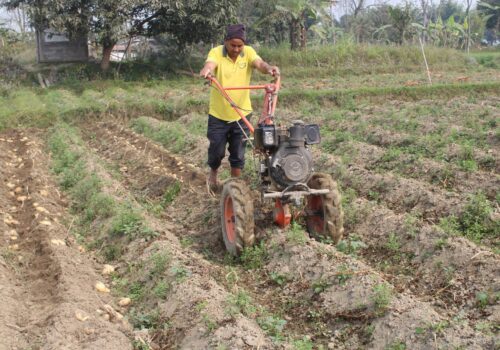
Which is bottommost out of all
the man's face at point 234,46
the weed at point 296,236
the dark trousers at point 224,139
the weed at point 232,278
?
the weed at point 232,278

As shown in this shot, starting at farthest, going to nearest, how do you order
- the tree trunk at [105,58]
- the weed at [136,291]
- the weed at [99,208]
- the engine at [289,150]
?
the tree trunk at [105,58] < the weed at [99,208] < the engine at [289,150] < the weed at [136,291]

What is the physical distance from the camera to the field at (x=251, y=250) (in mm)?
4086

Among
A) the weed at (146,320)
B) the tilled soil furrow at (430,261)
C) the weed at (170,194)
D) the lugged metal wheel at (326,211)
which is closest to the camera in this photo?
the weed at (146,320)

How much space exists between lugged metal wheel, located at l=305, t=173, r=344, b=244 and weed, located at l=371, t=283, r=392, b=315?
3.81ft

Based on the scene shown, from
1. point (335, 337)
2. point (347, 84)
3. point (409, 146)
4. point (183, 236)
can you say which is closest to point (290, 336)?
point (335, 337)

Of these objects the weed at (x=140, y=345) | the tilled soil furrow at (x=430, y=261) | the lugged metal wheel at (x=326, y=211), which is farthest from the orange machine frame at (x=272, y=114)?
the weed at (x=140, y=345)

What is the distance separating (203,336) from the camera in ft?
13.1

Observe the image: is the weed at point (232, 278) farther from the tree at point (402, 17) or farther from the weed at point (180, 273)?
the tree at point (402, 17)

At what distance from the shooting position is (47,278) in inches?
193

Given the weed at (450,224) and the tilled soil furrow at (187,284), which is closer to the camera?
the tilled soil furrow at (187,284)

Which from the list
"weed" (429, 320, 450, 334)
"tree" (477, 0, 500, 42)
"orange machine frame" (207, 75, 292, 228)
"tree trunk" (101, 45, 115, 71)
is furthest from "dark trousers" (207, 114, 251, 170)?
"tree" (477, 0, 500, 42)

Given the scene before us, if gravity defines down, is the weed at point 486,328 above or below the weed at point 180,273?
below

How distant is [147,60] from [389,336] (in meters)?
20.1

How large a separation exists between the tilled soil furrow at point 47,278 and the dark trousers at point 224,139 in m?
1.83
